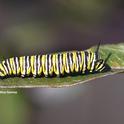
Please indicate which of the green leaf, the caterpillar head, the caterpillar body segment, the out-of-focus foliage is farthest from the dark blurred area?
the green leaf

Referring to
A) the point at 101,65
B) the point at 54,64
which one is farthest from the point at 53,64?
the point at 101,65

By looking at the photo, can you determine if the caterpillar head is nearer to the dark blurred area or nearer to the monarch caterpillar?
the monarch caterpillar

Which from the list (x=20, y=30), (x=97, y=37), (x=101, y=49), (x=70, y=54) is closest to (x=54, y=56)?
(x=70, y=54)

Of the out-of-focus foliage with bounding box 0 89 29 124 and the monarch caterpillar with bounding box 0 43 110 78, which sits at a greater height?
the monarch caterpillar with bounding box 0 43 110 78

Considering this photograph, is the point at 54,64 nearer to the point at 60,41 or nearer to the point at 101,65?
the point at 101,65

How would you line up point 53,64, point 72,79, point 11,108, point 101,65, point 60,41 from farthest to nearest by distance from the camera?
point 60,41, point 11,108, point 53,64, point 101,65, point 72,79

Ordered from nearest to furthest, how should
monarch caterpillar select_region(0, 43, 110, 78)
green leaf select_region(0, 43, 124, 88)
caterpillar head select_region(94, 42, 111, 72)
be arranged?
green leaf select_region(0, 43, 124, 88), caterpillar head select_region(94, 42, 111, 72), monarch caterpillar select_region(0, 43, 110, 78)

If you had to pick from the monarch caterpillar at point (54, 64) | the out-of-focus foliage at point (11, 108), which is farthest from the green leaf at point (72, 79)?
the out-of-focus foliage at point (11, 108)
